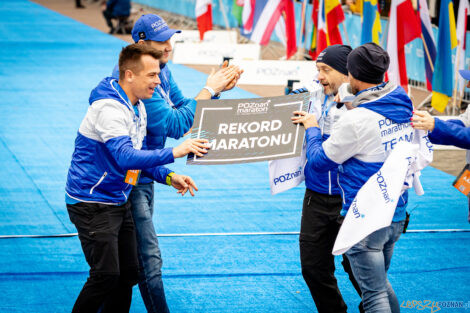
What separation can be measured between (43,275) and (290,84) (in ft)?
17.7

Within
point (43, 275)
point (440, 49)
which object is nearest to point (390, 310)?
point (43, 275)

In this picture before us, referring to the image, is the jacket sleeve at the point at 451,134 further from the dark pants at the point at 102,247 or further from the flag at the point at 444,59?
the flag at the point at 444,59

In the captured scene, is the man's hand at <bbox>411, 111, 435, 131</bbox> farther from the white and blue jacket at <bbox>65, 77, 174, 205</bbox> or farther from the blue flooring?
the blue flooring

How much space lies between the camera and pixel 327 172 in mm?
4473

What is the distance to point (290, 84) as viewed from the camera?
1007 centimetres

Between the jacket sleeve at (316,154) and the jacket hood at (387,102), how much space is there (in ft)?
1.04

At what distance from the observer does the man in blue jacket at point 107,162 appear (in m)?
3.94

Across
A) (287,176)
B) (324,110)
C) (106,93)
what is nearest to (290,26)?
(287,176)

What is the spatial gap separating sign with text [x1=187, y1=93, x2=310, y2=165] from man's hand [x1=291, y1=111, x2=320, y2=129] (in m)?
0.04

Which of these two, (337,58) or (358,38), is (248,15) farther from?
(337,58)

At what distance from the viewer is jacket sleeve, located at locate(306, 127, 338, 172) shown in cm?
395

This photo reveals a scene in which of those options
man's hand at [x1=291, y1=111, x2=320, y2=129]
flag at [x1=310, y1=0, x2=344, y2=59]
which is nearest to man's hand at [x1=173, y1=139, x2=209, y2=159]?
man's hand at [x1=291, y1=111, x2=320, y2=129]

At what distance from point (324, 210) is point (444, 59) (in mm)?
6977

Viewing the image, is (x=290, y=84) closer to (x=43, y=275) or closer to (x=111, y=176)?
(x=43, y=275)
